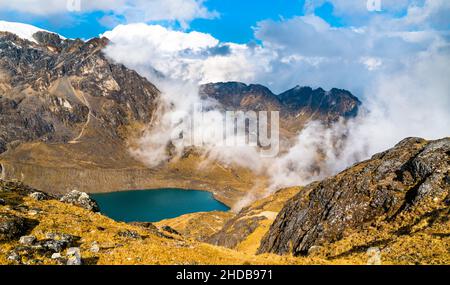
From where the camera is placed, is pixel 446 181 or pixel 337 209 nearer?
pixel 446 181

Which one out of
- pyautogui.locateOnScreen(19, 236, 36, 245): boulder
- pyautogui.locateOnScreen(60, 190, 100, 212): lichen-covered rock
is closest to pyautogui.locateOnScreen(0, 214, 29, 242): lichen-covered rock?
pyautogui.locateOnScreen(19, 236, 36, 245): boulder

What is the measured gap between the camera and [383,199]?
6100 cm

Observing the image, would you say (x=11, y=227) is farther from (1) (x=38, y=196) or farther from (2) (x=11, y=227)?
(1) (x=38, y=196)

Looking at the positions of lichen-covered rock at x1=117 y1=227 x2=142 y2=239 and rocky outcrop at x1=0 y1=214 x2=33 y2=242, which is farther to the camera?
lichen-covered rock at x1=117 y1=227 x2=142 y2=239

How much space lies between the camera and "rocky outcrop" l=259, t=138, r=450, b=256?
5019 centimetres

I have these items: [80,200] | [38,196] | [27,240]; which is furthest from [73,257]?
[80,200]

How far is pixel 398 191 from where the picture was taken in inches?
2366

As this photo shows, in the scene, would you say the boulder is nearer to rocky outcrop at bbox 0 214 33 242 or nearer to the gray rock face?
rocky outcrop at bbox 0 214 33 242

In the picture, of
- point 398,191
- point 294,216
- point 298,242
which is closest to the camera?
point 398,191
